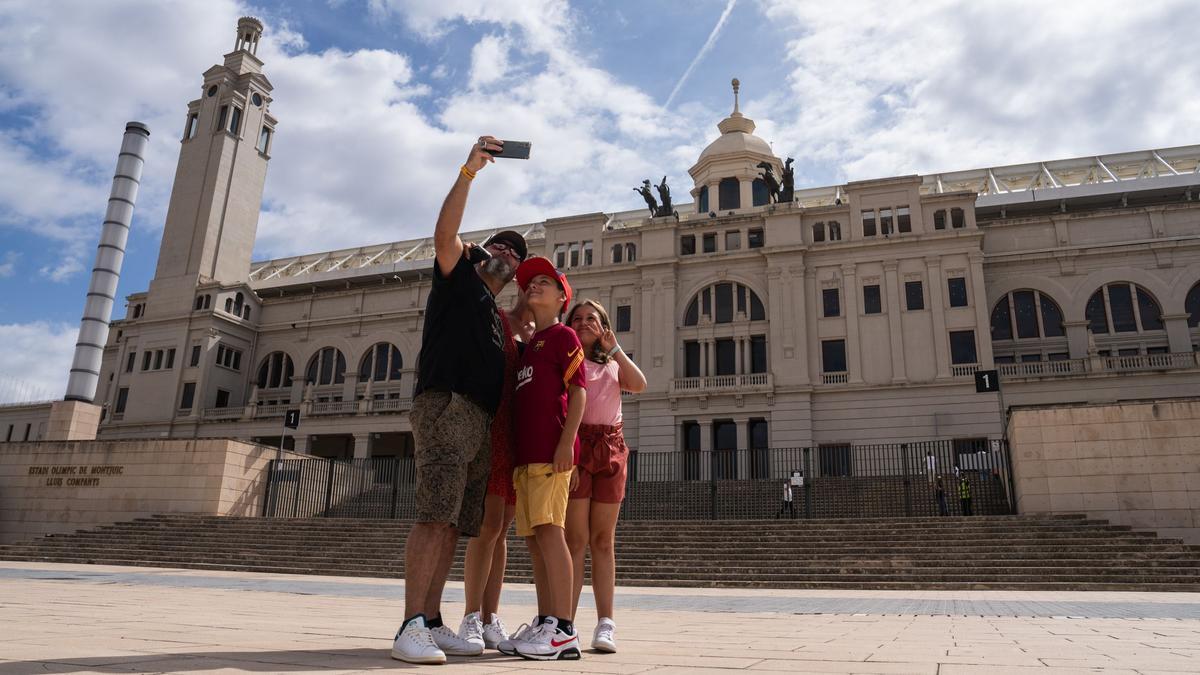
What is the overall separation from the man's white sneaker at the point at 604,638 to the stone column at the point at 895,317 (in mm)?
31202

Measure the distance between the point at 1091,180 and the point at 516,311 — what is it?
46.2 metres

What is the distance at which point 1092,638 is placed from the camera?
4.67 metres

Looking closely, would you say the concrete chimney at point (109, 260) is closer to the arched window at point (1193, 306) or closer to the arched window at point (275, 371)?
the arched window at point (275, 371)

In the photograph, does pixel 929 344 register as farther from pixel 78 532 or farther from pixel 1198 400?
pixel 78 532

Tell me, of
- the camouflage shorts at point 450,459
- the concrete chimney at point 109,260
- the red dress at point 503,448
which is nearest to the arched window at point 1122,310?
the red dress at point 503,448

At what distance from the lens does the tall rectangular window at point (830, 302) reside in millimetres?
34938

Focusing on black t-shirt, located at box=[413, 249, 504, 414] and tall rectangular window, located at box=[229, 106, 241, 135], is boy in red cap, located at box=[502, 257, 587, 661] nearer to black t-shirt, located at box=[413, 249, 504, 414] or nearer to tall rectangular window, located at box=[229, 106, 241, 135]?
black t-shirt, located at box=[413, 249, 504, 414]

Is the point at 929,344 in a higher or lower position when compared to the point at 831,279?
lower

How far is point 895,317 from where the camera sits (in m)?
33.7

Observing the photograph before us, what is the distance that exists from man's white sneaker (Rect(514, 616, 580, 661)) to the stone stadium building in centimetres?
2493

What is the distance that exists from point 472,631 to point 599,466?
122 centimetres

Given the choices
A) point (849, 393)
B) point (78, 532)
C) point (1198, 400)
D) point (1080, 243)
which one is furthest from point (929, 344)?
point (78, 532)

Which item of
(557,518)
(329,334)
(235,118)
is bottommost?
(557,518)

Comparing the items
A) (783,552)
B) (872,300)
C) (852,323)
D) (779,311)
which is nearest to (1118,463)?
(783,552)
